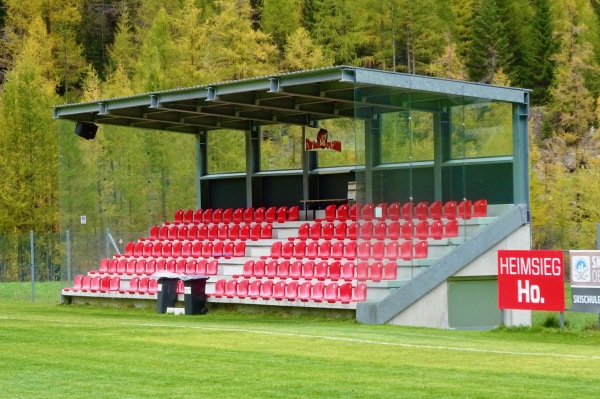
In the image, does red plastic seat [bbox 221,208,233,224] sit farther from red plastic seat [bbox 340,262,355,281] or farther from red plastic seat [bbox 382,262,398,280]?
red plastic seat [bbox 382,262,398,280]

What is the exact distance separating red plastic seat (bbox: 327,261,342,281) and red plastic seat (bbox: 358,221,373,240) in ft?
8.17

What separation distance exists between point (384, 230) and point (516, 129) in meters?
5.05

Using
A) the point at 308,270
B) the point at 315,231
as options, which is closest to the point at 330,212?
the point at 315,231

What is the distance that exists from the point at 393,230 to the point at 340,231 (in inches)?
174

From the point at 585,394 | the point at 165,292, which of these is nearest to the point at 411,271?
the point at 165,292

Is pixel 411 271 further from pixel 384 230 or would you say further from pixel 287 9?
pixel 287 9

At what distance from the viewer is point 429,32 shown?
107250mm

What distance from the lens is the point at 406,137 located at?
84.7ft

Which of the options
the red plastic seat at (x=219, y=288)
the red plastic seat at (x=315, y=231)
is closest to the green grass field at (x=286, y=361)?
the red plastic seat at (x=219, y=288)

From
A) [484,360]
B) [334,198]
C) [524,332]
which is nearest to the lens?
[484,360]

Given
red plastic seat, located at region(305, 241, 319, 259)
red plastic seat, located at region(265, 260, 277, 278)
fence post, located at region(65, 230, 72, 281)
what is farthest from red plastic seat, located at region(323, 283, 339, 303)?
fence post, located at region(65, 230, 72, 281)

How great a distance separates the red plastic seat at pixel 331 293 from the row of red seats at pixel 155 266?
6.02 metres

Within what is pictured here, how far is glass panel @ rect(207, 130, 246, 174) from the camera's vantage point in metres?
36.5

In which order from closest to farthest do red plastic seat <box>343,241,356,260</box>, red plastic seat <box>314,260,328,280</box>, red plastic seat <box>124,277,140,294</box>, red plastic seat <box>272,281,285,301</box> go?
red plastic seat <box>314,260,328,280</box>, red plastic seat <box>272,281,285,301</box>, red plastic seat <box>343,241,356,260</box>, red plastic seat <box>124,277,140,294</box>
